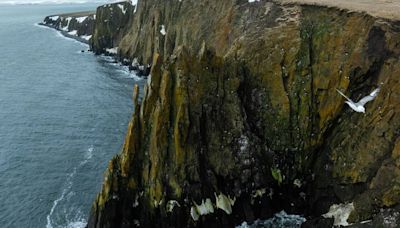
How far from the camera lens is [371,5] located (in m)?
49.8

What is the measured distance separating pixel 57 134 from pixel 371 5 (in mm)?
48616

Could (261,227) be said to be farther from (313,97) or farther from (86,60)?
(86,60)

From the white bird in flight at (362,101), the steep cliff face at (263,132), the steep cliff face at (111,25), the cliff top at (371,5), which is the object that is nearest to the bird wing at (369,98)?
the white bird in flight at (362,101)

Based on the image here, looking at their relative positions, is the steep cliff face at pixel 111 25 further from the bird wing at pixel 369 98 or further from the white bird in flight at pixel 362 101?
the bird wing at pixel 369 98

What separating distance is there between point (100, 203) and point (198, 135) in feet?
37.5

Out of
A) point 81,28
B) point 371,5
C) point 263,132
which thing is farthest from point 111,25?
point 263,132

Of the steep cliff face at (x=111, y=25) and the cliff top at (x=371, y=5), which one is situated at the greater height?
the cliff top at (x=371, y=5)


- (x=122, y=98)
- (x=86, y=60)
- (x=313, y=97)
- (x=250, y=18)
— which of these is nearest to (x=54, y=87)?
(x=122, y=98)

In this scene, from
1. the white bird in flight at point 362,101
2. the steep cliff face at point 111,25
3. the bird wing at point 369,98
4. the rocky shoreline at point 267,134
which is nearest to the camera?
the white bird in flight at point 362,101

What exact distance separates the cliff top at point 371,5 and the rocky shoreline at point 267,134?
2.83ft

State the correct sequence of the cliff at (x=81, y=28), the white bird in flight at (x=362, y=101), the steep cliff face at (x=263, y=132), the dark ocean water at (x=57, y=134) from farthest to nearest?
the cliff at (x=81, y=28)
the dark ocean water at (x=57, y=134)
the steep cliff face at (x=263, y=132)
the white bird in flight at (x=362, y=101)

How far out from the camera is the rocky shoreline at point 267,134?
1588 inches

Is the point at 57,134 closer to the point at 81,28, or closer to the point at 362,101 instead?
the point at 362,101

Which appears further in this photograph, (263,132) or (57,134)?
(57,134)
